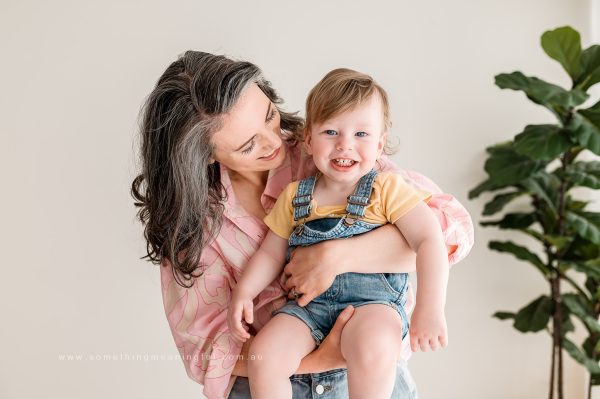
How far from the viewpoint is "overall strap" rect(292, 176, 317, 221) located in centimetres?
152

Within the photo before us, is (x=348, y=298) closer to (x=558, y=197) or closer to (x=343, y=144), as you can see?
(x=343, y=144)

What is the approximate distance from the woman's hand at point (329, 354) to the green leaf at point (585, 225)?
5.45 feet

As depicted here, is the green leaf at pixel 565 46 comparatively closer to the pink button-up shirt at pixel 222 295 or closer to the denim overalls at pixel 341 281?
the pink button-up shirt at pixel 222 295

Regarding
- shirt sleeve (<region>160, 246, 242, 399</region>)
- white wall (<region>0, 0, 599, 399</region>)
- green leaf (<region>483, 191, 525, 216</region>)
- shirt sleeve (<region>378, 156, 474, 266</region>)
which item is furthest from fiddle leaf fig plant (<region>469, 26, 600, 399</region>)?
shirt sleeve (<region>160, 246, 242, 399</region>)

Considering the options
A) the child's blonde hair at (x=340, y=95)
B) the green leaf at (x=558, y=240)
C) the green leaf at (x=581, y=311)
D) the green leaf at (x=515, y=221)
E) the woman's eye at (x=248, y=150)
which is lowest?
the green leaf at (x=581, y=311)

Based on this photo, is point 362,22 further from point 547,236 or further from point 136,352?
point 136,352

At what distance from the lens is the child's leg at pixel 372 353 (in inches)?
52.9

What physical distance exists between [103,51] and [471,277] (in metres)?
2.04

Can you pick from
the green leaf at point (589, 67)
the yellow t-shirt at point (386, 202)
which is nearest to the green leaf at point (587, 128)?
the green leaf at point (589, 67)

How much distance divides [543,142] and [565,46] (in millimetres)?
389

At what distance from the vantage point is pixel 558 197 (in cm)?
289

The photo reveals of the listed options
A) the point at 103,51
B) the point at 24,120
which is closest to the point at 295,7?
the point at 103,51

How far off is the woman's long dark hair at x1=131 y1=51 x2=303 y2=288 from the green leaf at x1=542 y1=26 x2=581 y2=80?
139 cm

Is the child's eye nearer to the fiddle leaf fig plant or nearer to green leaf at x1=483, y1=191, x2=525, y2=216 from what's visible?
the fiddle leaf fig plant
